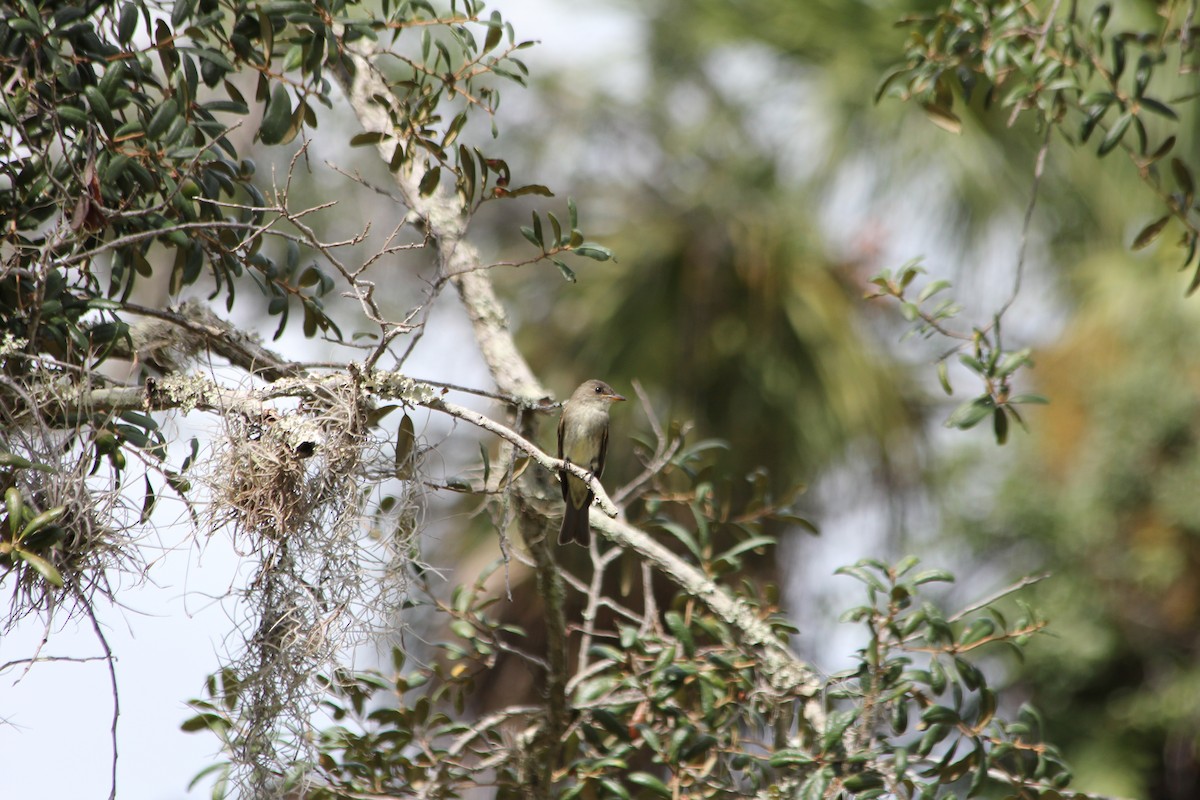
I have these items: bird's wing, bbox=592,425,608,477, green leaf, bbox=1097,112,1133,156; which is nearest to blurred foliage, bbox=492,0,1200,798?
bird's wing, bbox=592,425,608,477

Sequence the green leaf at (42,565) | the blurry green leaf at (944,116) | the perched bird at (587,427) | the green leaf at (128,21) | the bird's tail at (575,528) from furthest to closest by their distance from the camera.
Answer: the perched bird at (587,427)
the bird's tail at (575,528)
the blurry green leaf at (944,116)
the green leaf at (128,21)
the green leaf at (42,565)

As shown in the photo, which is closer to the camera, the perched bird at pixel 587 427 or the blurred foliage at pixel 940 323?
the perched bird at pixel 587 427

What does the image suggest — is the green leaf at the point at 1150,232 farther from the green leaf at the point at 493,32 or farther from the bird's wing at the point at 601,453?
the bird's wing at the point at 601,453

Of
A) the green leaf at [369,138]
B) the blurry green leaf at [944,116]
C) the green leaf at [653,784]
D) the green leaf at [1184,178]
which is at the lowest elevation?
the green leaf at [653,784]

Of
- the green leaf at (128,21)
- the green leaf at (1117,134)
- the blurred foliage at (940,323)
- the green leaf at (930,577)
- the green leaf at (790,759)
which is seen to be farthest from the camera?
the blurred foliage at (940,323)

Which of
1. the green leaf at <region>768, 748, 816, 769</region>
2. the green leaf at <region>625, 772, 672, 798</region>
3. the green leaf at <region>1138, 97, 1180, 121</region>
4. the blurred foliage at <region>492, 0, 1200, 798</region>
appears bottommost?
the green leaf at <region>768, 748, 816, 769</region>

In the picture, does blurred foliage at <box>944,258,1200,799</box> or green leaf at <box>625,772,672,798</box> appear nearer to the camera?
green leaf at <box>625,772,672,798</box>

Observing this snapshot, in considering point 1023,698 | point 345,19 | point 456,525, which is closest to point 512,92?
point 456,525

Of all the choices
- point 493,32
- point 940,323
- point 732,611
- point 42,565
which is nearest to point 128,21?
point 493,32

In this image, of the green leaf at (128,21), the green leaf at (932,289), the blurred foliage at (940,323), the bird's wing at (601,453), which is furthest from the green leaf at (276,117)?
the blurred foliage at (940,323)

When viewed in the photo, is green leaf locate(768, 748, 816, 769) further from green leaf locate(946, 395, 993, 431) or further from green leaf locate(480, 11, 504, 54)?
green leaf locate(480, 11, 504, 54)

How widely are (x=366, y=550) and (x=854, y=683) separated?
115 cm

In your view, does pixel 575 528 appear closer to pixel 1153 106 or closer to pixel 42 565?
pixel 1153 106

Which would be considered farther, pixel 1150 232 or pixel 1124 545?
pixel 1124 545
